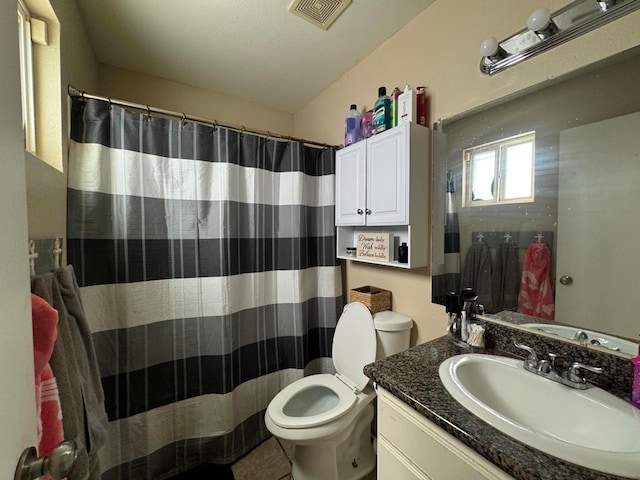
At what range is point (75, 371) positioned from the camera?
0.80m

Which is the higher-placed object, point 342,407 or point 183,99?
point 183,99

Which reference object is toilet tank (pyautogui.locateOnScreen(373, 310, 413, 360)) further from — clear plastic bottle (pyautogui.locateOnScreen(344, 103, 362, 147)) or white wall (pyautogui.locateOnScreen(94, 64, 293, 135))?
white wall (pyautogui.locateOnScreen(94, 64, 293, 135))

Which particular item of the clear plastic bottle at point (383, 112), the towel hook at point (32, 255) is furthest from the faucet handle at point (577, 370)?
the towel hook at point (32, 255)

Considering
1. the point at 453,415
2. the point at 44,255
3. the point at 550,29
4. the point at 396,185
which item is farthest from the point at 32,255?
the point at 550,29

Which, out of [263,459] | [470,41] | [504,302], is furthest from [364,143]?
[263,459]

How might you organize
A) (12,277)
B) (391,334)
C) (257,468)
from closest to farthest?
(12,277) → (391,334) → (257,468)

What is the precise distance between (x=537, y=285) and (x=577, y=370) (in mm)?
288

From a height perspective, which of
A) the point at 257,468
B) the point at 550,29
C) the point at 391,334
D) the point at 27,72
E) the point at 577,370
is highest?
the point at 550,29

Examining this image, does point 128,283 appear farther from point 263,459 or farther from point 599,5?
point 599,5

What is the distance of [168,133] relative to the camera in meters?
1.36

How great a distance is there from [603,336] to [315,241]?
1.43 m

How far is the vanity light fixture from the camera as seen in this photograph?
792 mm

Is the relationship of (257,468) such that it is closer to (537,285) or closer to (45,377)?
(45,377)

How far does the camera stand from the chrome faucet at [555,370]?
78cm
